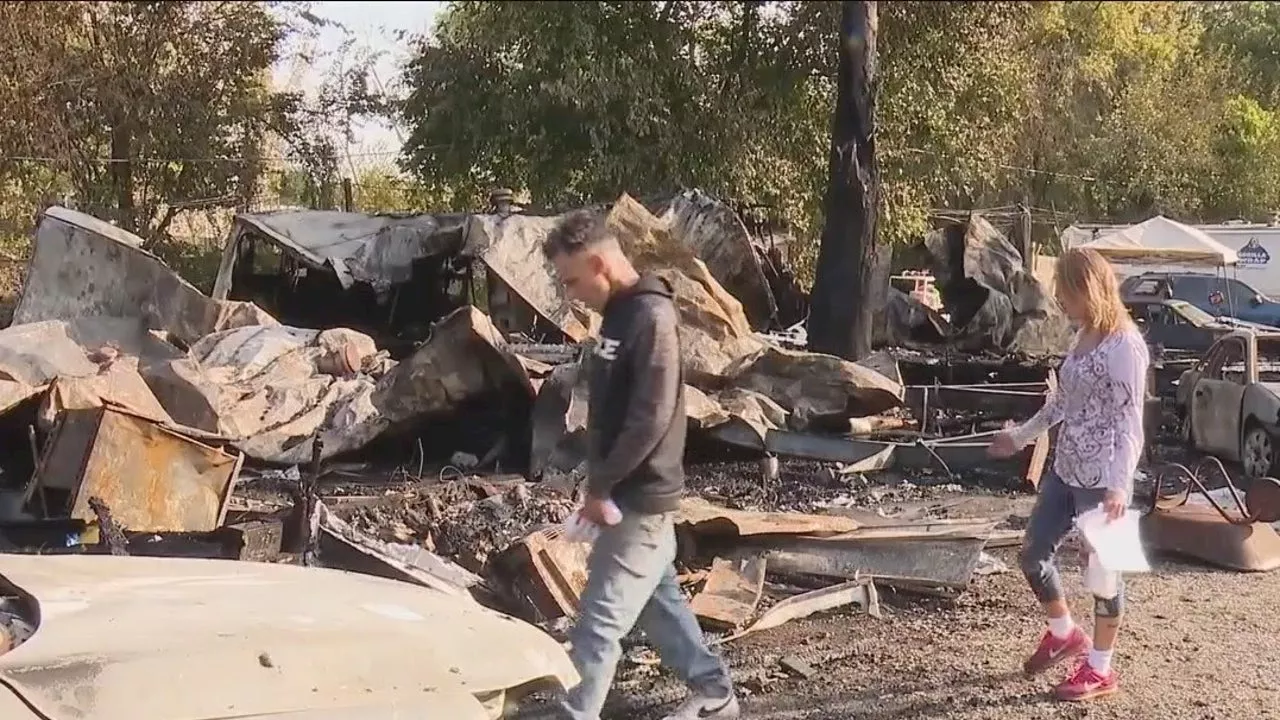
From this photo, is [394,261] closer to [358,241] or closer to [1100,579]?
[358,241]

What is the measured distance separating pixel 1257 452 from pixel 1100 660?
6.14 meters

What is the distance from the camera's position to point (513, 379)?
1023cm

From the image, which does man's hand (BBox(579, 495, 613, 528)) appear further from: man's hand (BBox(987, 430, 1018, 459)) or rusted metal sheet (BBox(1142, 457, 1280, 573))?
rusted metal sheet (BBox(1142, 457, 1280, 573))

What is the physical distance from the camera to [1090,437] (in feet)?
15.0

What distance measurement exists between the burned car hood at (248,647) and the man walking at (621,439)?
0.55 metres

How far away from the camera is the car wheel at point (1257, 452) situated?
9883mm

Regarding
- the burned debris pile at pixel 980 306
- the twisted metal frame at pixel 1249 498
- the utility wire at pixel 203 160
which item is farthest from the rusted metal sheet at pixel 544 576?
the burned debris pile at pixel 980 306

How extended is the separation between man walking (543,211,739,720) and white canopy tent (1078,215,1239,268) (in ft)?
67.7

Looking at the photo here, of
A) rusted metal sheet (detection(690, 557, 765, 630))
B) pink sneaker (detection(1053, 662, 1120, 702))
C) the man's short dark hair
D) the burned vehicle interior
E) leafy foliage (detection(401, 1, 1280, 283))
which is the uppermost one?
leafy foliage (detection(401, 1, 1280, 283))

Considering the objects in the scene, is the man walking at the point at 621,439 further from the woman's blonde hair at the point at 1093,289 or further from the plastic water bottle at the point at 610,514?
the woman's blonde hair at the point at 1093,289

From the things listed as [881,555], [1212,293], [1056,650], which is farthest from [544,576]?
[1212,293]

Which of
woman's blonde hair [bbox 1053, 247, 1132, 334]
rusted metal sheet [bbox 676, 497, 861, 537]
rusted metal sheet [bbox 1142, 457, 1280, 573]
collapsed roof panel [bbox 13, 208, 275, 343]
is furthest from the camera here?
collapsed roof panel [bbox 13, 208, 275, 343]

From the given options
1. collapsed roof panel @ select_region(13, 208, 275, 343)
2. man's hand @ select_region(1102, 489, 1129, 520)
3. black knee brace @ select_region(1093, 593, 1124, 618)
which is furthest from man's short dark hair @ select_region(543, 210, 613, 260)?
collapsed roof panel @ select_region(13, 208, 275, 343)

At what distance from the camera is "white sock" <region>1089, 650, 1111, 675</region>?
4770mm
